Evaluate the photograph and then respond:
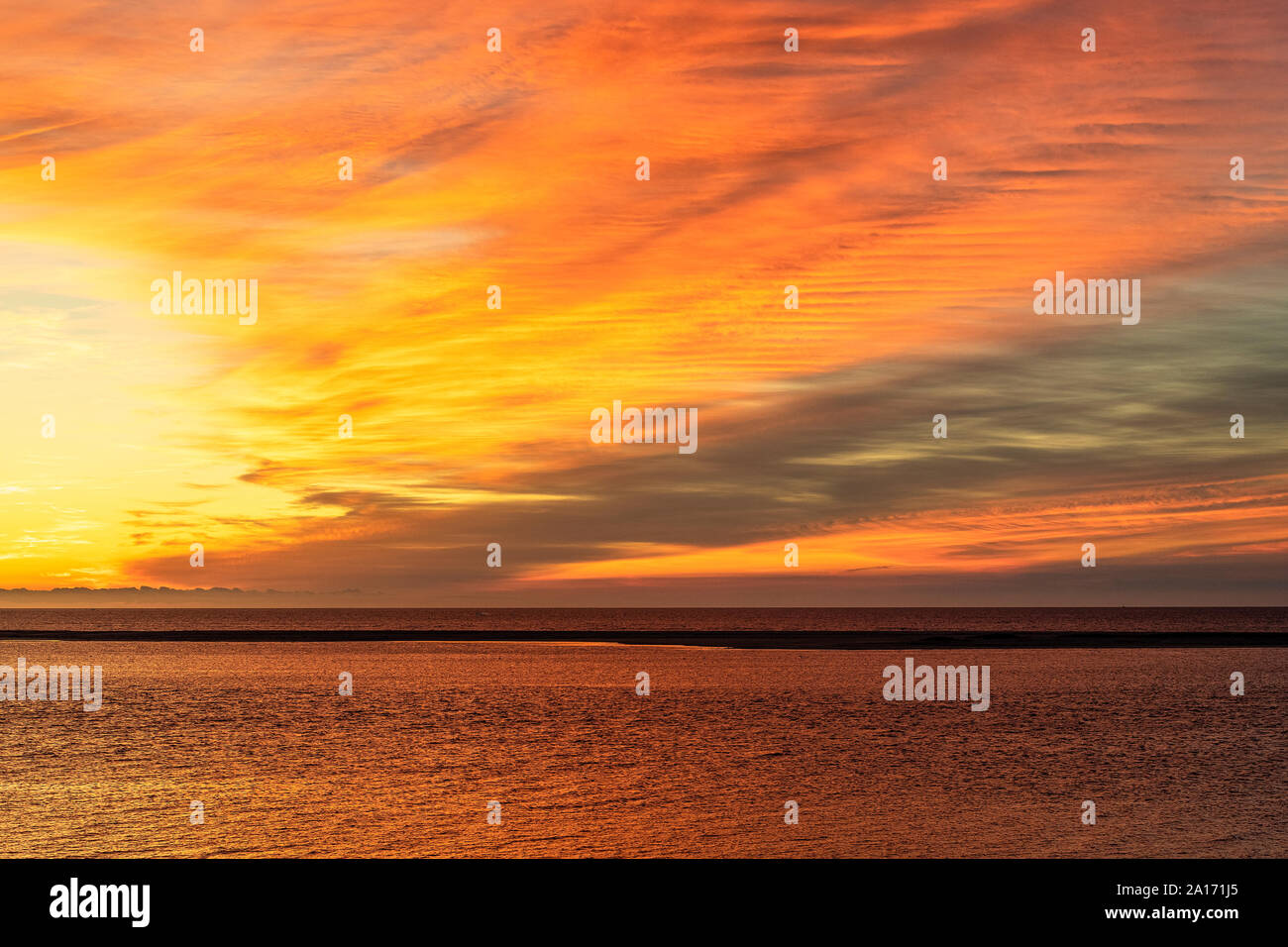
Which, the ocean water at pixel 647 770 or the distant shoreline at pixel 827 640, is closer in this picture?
the ocean water at pixel 647 770

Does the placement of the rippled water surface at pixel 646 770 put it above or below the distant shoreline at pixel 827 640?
below

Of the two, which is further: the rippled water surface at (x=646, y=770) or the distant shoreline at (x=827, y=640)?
the distant shoreline at (x=827, y=640)

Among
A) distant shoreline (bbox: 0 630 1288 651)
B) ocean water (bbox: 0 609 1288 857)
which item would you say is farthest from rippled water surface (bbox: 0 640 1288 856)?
distant shoreline (bbox: 0 630 1288 651)

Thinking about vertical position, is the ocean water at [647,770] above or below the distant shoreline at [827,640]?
below

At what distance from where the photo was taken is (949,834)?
86.0 feet

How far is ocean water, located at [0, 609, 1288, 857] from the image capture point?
25.7 meters

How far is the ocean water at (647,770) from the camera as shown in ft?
84.3

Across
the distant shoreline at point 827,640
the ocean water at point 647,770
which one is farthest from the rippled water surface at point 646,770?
the distant shoreline at point 827,640

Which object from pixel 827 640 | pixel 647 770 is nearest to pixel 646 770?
pixel 647 770

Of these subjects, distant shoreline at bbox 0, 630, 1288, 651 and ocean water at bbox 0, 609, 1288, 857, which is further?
distant shoreline at bbox 0, 630, 1288, 651

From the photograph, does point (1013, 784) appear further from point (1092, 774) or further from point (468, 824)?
point (468, 824)

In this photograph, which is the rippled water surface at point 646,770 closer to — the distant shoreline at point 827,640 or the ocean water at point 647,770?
the ocean water at point 647,770

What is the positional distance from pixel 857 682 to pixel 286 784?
4676 cm

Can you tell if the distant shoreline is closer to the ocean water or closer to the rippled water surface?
the ocean water
